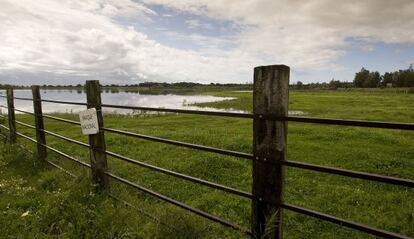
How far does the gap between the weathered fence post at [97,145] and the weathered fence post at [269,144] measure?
10.7 feet

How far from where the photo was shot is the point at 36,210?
5.38 m

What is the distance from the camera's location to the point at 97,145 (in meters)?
5.77

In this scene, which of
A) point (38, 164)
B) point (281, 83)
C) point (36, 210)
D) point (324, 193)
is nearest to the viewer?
point (281, 83)

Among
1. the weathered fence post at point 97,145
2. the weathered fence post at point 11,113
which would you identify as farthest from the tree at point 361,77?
the weathered fence post at point 97,145

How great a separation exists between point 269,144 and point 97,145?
3586 millimetres

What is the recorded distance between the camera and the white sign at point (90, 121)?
18.4 feet

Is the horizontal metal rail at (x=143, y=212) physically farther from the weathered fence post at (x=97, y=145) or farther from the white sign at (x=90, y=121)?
the white sign at (x=90, y=121)

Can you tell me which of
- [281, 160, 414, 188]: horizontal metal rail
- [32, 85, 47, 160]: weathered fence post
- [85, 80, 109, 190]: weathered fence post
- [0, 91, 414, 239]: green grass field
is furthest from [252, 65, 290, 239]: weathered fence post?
[32, 85, 47, 160]: weathered fence post

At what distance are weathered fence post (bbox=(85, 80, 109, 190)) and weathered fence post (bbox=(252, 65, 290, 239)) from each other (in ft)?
10.7

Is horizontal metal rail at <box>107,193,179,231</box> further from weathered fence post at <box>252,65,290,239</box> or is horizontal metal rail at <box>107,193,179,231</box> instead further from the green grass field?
weathered fence post at <box>252,65,290,239</box>

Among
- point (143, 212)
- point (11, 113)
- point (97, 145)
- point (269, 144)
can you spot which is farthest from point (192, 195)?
point (11, 113)

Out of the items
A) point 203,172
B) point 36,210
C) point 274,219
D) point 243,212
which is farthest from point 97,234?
point 203,172

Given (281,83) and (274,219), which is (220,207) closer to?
(274,219)

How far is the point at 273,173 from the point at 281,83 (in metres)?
0.89
